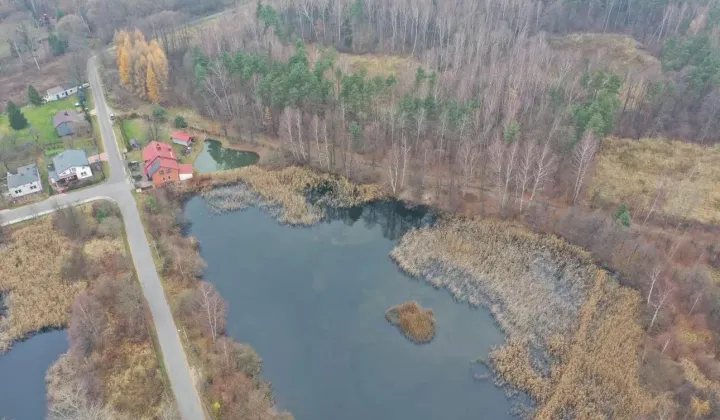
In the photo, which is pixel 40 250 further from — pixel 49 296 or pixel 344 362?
pixel 344 362

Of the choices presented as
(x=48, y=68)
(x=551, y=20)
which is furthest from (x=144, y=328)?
(x=551, y=20)

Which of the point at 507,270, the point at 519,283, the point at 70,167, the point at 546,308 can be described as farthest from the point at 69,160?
the point at 546,308

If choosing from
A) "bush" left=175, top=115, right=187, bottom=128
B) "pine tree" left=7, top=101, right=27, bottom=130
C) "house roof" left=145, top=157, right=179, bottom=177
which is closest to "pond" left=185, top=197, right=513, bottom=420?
"house roof" left=145, top=157, right=179, bottom=177

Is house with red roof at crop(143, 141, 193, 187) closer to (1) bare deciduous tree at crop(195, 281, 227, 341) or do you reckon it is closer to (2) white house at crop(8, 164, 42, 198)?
(2) white house at crop(8, 164, 42, 198)

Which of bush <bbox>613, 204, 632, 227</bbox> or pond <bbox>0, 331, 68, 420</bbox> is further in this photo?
bush <bbox>613, 204, 632, 227</bbox>

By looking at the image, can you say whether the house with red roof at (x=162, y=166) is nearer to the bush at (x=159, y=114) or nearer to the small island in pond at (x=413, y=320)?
the bush at (x=159, y=114)

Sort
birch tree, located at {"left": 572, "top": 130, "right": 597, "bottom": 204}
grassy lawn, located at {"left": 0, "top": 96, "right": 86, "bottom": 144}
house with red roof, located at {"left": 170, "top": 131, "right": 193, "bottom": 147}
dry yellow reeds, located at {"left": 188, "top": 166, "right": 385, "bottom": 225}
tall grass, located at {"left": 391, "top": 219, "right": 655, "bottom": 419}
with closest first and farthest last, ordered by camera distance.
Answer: tall grass, located at {"left": 391, "top": 219, "right": 655, "bottom": 419}
birch tree, located at {"left": 572, "top": 130, "right": 597, "bottom": 204}
dry yellow reeds, located at {"left": 188, "top": 166, "right": 385, "bottom": 225}
house with red roof, located at {"left": 170, "top": 131, "right": 193, "bottom": 147}
grassy lawn, located at {"left": 0, "top": 96, "right": 86, "bottom": 144}
